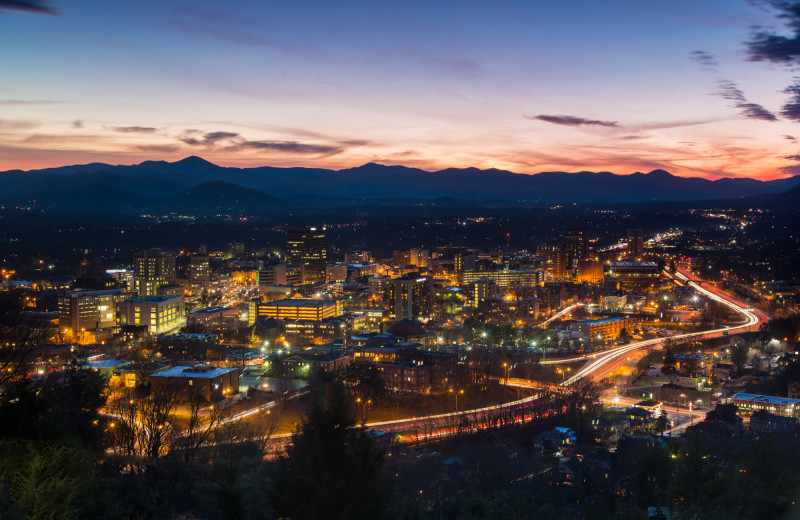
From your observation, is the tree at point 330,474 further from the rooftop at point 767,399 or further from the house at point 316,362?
the rooftop at point 767,399

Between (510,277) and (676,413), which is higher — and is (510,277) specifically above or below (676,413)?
above

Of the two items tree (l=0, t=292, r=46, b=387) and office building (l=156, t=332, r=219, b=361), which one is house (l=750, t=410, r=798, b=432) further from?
office building (l=156, t=332, r=219, b=361)

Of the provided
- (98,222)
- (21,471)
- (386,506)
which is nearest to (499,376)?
(386,506)

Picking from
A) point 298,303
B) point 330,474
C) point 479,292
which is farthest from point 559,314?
point 330,474

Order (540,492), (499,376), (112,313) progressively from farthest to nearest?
(112,313) < (499,376) < (540,492)

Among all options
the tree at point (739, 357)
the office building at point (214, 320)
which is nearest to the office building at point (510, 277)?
the office building at point (214, 320)

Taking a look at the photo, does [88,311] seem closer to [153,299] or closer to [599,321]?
[153,299]

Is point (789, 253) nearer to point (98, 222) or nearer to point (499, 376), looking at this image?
point (499, 376)
